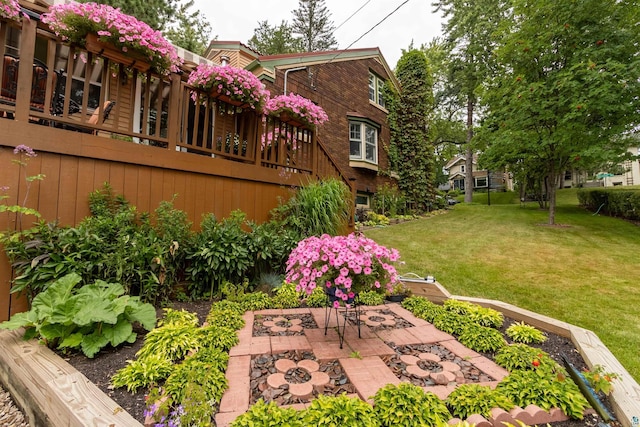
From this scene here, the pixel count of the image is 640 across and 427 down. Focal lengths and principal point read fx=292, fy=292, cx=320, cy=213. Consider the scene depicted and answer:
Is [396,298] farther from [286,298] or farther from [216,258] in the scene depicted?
[216,258]

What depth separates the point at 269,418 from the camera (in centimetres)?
125

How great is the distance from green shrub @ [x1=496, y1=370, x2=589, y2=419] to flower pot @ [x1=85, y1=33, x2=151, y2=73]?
3.92 metres

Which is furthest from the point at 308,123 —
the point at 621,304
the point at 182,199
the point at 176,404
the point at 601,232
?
the point at 601,232

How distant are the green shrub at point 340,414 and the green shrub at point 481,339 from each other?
1213 millimetres

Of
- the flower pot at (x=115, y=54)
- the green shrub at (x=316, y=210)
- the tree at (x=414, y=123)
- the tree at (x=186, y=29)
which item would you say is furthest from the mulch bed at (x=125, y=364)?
the tree at (x=186, y=29)

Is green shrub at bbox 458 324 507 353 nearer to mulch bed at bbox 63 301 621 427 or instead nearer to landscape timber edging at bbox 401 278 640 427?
mulch bed at bbox 63 301 621 427

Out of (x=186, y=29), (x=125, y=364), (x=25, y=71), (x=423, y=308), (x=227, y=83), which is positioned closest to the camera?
(x=125, y=364)

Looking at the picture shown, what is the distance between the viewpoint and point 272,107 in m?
4.01

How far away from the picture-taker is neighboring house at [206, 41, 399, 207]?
8.13 metres

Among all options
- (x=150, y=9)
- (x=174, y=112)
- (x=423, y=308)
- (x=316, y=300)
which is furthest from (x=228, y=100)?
(x=150, y=9)

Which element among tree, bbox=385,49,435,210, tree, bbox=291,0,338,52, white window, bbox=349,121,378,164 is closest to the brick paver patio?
white window, bbox=349,121,378,164

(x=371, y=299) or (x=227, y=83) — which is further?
(x=227, y=83)

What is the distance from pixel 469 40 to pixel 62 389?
18624 mm

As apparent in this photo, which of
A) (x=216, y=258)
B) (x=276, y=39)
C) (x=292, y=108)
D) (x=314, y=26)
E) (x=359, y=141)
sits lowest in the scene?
(x=216, y=258)
